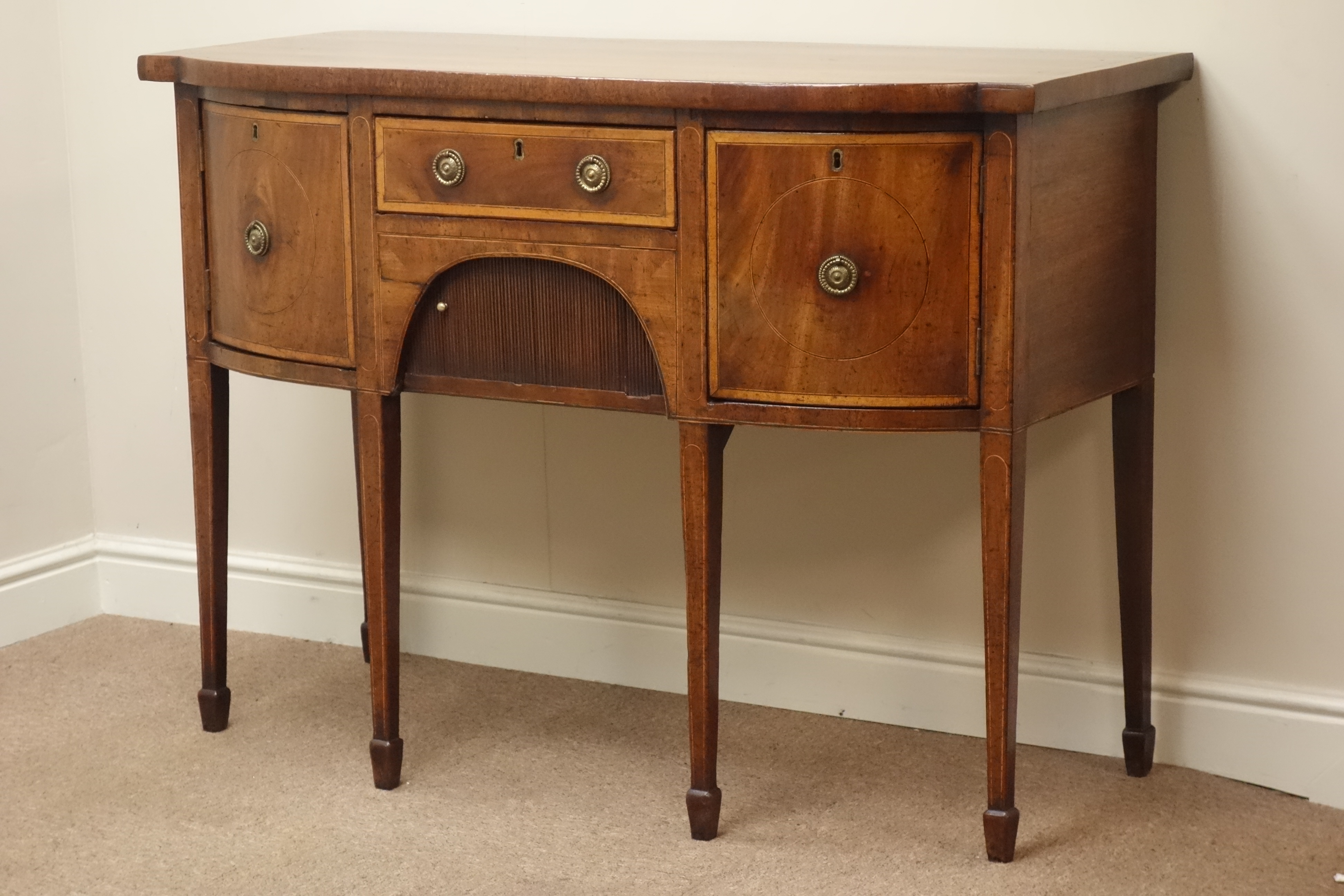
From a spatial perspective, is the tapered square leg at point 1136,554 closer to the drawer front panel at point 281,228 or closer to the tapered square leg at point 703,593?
the tapered square leg at point 703,593

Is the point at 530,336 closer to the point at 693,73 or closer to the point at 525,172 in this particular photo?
the point at 525,172

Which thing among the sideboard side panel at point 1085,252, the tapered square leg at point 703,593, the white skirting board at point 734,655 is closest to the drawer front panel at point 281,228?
the tapered square leg at point 703,593

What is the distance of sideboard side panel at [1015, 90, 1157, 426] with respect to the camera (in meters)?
1.65

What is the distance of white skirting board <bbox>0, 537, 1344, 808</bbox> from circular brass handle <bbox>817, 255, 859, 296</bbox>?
73 cm

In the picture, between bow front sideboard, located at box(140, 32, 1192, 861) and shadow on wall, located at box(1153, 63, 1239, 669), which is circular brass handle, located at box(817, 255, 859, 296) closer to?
bow front sideboard, located at box(140, 32, 1192, 861)

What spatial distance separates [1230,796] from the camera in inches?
79.3

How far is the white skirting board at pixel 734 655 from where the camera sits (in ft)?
6.74

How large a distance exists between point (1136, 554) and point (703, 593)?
56 centimetres

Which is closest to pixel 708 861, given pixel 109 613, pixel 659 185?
pixel 659 185

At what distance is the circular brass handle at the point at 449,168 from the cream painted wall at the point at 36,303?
1075mm

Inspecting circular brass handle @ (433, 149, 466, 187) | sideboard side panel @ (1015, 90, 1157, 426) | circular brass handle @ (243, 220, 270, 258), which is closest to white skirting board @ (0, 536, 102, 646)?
circular brass handle @ (243, 220, 270, 258)

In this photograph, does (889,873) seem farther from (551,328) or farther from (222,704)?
(222,704)

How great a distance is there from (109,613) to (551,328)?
1.29 metres

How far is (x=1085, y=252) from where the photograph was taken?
5.83 feet
